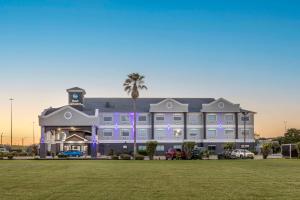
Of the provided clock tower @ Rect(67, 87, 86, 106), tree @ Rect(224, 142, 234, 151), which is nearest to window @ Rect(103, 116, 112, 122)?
clock tower @ Rect(67, 87, 86, 106)

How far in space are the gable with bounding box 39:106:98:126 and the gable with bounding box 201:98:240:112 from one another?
25.7m

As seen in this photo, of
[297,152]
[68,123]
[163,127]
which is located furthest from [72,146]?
[297,152]

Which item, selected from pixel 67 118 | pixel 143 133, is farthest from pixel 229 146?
pixel 67 118

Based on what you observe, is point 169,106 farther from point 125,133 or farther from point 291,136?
point 291,136

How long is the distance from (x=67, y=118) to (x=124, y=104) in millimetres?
18333

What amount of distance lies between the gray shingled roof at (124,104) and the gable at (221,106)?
201 centimetres

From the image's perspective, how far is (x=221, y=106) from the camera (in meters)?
107

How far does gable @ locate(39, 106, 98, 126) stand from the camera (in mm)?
93688

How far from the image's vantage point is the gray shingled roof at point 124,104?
4269 inches

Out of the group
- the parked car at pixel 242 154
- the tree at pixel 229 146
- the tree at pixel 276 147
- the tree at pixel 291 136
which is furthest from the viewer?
the tree at pixel 291 136

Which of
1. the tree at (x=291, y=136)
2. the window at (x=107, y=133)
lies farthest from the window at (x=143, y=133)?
the tree at (x=291, y=136)

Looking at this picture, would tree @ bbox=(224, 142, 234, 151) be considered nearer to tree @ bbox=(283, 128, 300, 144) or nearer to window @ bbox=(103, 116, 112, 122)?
window @ bbox=(103, 116, 112, 122)

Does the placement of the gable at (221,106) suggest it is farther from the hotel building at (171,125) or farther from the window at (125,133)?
the window at (125,133)

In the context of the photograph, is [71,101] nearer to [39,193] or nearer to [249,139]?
[249,139]
